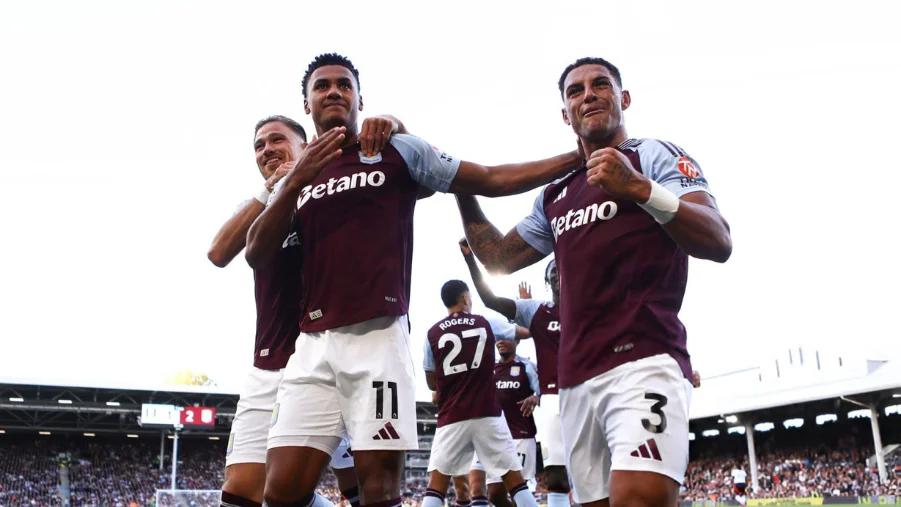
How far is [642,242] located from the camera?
3.71 meters

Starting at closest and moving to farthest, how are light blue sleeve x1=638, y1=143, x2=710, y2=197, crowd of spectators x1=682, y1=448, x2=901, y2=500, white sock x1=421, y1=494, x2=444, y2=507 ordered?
light blue sleeve x1=638, y1=143, x2=710, y2=197 < white sock x1=421, y1=494, x2=444, y2=507 < crowd of spectators x1=682, y1=448, x2=901, y2=500

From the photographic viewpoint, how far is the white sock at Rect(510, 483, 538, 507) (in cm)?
881

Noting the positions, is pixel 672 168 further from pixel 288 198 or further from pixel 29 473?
pixel 29 473

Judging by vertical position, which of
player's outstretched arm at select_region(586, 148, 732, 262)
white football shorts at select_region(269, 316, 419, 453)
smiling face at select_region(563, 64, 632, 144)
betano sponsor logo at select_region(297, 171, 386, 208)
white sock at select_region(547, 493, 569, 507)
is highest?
smiling face at select_region(563, 64, 632, 144)

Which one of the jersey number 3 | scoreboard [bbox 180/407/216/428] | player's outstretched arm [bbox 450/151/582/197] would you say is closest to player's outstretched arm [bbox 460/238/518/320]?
player's outstretched arm [bbox 450/151/582/197]

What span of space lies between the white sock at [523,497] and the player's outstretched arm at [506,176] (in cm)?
541

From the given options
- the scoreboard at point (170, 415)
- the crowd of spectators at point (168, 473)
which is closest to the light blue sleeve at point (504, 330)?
the crowd of spectators at point (168, 473)

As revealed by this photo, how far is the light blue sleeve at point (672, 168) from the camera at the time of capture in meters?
3.75

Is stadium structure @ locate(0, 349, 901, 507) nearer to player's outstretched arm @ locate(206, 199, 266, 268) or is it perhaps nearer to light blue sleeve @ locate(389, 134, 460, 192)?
light blue sleeve @ locate(389, 134, 460, 192)

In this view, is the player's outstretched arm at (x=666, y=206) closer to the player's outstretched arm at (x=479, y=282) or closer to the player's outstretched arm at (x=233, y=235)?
the player's outstretched arm at (x=479, y=282)

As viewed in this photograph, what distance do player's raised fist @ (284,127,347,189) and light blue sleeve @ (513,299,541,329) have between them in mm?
4369

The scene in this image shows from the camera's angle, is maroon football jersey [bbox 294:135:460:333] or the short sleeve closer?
the short sleeve

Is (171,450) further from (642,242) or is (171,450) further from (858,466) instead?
(642,242)

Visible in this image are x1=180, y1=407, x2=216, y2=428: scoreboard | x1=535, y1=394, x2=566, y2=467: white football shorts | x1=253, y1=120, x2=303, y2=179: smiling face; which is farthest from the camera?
x1=180, y1=407, x2=216, y2=428: scoreboard
